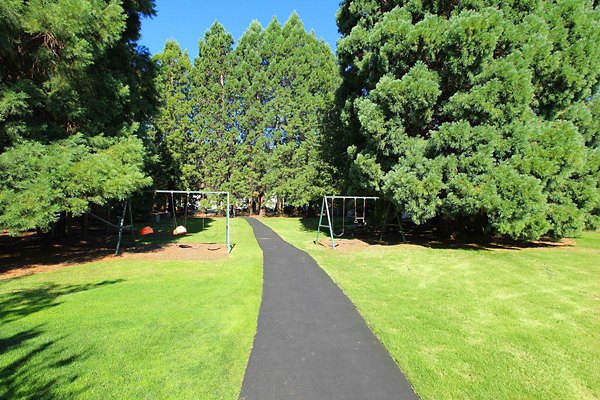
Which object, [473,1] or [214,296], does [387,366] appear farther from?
[473,1]

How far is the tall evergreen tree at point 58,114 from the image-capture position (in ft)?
27.6

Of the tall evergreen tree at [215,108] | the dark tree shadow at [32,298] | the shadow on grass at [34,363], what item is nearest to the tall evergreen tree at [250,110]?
the tall evergreen tree at [215,108]

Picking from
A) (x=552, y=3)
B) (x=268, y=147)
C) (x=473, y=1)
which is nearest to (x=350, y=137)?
(x=473, y=1)

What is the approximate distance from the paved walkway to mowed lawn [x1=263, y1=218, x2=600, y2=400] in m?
0.33

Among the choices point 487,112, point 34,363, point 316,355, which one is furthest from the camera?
point 487,112

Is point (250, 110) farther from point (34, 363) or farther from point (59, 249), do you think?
point (34, 363)

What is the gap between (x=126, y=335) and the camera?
5.04 m

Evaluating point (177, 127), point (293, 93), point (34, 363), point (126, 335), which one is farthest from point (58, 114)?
point (293, 93)

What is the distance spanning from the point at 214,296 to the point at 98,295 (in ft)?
9.41

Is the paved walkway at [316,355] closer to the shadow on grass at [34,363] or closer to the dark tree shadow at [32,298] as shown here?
the shadow on grass at [34,363]

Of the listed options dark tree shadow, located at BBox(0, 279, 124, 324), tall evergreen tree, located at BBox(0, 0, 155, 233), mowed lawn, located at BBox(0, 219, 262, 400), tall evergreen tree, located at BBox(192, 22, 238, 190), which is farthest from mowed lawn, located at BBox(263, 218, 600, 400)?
tall evergreen tree, located at BBox(192, 22, 238, 190)

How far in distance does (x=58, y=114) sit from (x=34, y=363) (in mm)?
9561

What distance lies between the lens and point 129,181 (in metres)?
10.7

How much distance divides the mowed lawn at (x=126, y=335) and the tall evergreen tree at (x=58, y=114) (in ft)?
9.00
